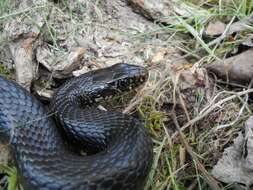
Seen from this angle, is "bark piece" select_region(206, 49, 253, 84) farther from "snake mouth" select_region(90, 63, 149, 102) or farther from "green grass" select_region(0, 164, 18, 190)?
"green grass" select_region(0, 164, 18, 190)

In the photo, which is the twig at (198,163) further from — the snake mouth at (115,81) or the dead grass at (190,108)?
the snake mouth at (115,81)

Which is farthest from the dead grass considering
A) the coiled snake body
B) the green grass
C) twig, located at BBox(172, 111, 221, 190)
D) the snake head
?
the green grass

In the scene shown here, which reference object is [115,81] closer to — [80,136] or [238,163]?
[80,136]

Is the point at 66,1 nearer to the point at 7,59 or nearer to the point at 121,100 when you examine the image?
the point at 7,59

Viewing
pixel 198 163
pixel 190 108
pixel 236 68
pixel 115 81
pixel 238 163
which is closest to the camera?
pixel 238 163

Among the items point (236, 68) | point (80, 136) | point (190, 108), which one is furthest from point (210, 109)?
point (80, 136)

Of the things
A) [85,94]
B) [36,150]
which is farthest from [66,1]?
[36,150]

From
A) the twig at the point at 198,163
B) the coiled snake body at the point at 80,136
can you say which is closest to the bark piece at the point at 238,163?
the twig at the point at 198,163
